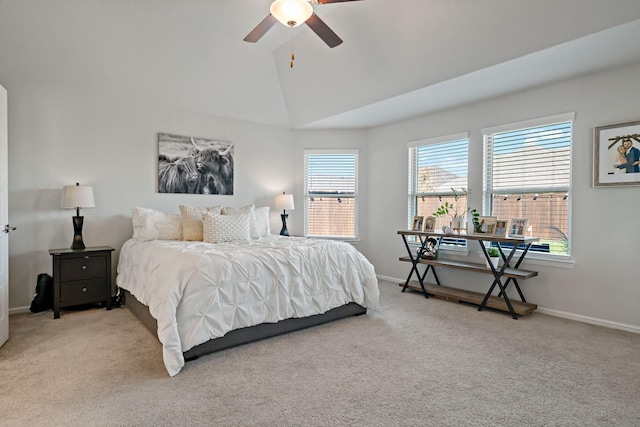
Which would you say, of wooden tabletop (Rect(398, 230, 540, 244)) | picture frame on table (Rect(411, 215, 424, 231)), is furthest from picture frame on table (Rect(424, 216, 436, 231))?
wooden tabletop (Rect(398, 230, 540, 244))

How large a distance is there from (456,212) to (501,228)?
78 cm

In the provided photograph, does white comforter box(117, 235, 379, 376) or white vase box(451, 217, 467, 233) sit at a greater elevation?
white vase box(451, 217, 467, 233)

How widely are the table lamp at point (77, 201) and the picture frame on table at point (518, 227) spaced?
15.2ft

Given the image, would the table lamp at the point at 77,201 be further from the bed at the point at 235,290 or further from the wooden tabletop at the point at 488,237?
the wooden tabletop at the point at 488,237

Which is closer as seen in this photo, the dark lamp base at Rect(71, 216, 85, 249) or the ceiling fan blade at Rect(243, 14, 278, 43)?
the ceiling fan blade at Rect(243, 14, 278, 43)

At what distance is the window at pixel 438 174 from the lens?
15.1 ft

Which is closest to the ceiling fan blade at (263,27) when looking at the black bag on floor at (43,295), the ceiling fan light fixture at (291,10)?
the ceiling fan light fixture at (291,10)

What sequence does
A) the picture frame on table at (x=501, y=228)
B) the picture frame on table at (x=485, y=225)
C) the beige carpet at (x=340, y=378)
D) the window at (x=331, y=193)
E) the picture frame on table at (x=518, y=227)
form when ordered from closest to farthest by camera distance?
the beige carpet at (x=340, y=378)
the picture frame on table at (x=518, y=227)
the picture frame on table at (x=501, y=228)
the picture frame on table at (x=485, y=225)
the window at (x=331, y=193)

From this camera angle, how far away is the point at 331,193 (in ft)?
19.2

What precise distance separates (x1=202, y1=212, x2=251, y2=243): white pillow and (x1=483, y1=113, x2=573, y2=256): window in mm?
3003

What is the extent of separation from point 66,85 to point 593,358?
5.74 metres

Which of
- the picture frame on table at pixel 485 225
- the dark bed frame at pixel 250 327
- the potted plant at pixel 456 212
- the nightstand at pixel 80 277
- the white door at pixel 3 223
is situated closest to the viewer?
the dark bed frame at pixel 250 327

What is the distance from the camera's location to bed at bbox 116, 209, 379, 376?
2.51 metres

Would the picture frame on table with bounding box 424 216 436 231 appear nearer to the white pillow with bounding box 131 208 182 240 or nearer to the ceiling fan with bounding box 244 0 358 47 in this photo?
the ceiling fan with bounding box 244 0 358 47
